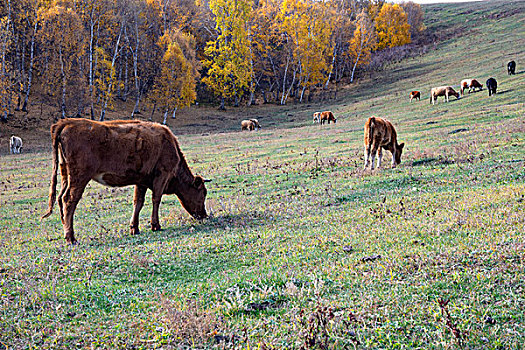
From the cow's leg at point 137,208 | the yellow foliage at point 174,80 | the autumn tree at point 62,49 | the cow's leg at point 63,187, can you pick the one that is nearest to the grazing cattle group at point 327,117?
the yellow foliage at point 174,80

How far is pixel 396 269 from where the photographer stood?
532 centimetres

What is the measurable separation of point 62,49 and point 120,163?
4130 centimetres

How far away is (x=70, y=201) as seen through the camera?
8.81m

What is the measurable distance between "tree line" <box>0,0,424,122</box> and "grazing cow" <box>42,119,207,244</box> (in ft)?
116

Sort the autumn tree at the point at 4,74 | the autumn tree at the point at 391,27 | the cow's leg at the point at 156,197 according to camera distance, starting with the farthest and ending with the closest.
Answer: the autumn tree at the point at 391,27 < the autumn tree at the point at 4,74 < the cow's leg at the point at 156,197

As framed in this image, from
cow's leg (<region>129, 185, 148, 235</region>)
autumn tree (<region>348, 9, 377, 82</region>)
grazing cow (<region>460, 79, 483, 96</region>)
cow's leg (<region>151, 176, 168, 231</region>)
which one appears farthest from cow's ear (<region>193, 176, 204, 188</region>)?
autumn tree (<region>348, 9, 377, 82</region>)

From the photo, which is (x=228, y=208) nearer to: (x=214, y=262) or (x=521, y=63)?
(x=214, y=262)

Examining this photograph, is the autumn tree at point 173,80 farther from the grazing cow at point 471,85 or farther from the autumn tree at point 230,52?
the grazing cow at point 471,85

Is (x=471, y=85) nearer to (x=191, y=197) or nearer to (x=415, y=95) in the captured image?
(x=415, y=95)

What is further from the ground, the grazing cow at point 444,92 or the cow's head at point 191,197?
the grazing cow at point 444,92

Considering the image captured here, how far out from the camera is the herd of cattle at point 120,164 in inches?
343

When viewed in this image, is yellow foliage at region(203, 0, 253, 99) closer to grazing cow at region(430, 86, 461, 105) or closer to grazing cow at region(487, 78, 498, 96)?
grazing cow at region(430, 86, 461, 105)

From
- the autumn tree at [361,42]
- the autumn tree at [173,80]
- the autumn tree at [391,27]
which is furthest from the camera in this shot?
the autumn tree at [391,27]

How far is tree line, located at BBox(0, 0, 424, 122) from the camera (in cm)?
4341
